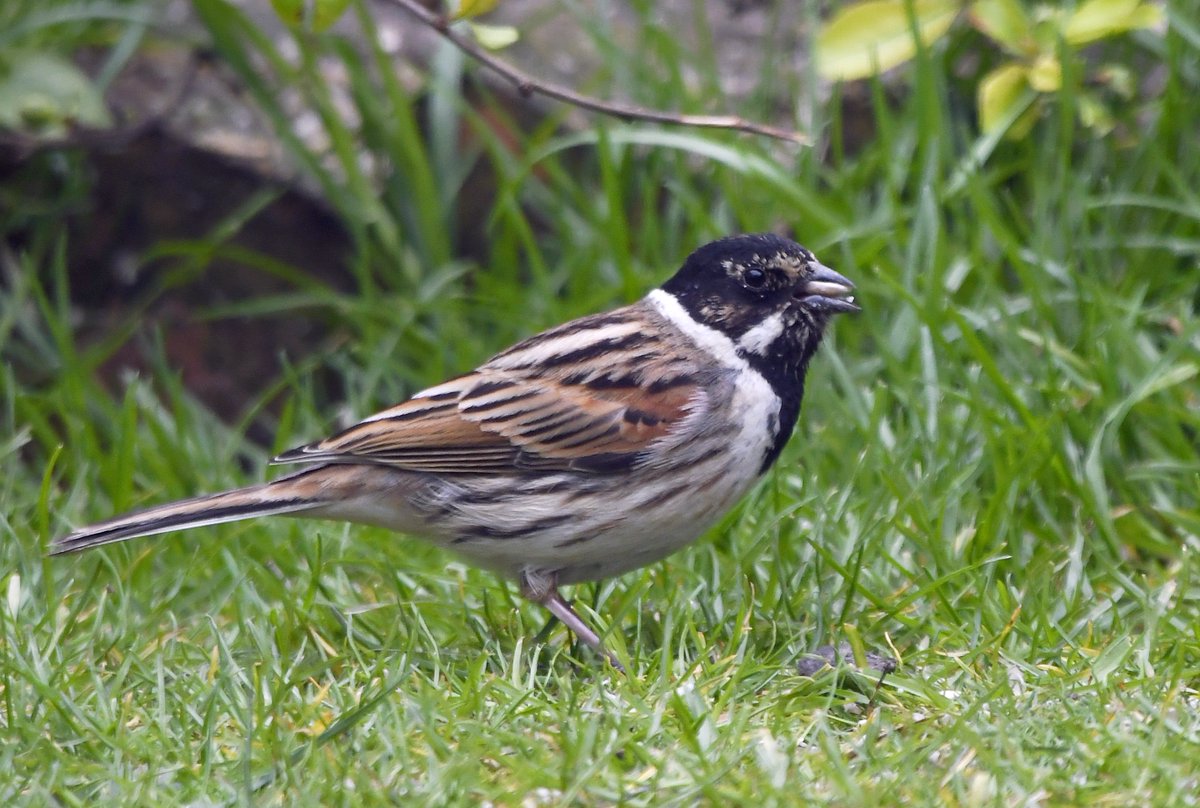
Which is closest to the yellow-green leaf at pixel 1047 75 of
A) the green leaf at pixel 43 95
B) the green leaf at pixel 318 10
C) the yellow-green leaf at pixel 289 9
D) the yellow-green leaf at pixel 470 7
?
the yellow-green leaf at pixel 470 7

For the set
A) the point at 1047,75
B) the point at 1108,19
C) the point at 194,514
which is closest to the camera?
the point at 194,514

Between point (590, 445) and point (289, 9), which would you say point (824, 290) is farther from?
point (289, 9)

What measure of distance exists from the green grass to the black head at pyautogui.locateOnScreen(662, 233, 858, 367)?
1.62ft

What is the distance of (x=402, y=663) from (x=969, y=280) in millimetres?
3133

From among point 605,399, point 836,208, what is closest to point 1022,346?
point 836,208

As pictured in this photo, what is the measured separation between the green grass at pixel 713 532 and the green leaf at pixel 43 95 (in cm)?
49

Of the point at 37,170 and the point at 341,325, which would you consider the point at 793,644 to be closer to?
the point at 341,325

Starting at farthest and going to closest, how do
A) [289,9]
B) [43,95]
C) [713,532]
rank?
[43,95], [713,532], [289,9]

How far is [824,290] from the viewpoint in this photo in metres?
4.69

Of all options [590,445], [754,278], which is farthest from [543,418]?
[754,278]

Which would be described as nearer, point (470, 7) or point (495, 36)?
point (470, 7)

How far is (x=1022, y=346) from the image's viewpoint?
5543 millimetres

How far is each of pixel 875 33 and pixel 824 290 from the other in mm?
1916

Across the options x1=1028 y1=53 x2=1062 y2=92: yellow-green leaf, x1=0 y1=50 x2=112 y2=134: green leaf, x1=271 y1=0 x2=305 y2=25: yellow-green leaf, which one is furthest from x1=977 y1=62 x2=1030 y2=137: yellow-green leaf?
x1=0 y1=50 x2=112 y2=134: green leaf
